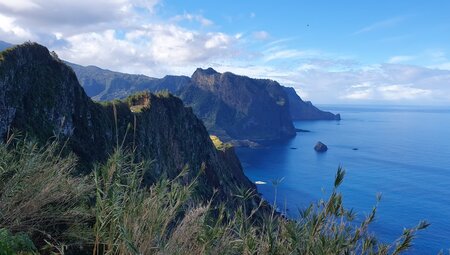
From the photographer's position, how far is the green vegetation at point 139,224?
5.41m

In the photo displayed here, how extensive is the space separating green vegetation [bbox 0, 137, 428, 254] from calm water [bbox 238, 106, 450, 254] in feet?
87.9

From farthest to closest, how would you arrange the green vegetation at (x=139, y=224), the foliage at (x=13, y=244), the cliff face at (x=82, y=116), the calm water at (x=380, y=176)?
1. the calm water at (x=380, y=176)
2. the cliff face at (x=82, y=116)
3. the green vegetation at (x=139, y=224)
4. the foliage at (x=13, y=244)

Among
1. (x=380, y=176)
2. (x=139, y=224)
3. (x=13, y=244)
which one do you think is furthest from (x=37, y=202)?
(x=380, y=176)

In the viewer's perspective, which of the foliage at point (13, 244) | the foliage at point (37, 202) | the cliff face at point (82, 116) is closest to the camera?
the foliage at point (13, 244)

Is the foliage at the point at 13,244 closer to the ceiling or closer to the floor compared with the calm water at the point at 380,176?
closer to the ceiling

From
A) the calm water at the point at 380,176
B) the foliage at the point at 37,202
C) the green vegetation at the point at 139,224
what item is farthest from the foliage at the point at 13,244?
the calm water at the point at 380,176

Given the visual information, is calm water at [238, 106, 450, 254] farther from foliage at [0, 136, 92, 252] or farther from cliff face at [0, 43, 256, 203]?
foliage at [0, 136, 92, 252]

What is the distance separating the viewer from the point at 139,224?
18.0 ft

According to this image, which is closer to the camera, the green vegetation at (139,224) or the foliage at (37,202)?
the green vegetation at (139,224)

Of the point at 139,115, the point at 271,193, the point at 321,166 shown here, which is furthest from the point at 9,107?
the point at 321,166

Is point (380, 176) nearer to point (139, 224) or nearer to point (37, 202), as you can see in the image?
point (37, 202)

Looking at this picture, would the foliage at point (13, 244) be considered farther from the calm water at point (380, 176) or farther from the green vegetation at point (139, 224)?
the calm water at point (380, 176)

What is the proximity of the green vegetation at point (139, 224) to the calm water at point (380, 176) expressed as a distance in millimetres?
26792

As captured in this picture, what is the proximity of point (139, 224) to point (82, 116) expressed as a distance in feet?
150
